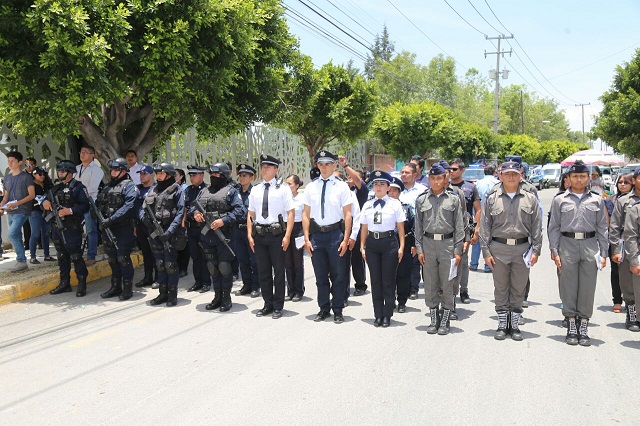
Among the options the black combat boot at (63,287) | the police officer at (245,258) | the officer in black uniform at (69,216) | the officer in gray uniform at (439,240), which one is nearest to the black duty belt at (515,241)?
the officer in gray uniform at (439,240)

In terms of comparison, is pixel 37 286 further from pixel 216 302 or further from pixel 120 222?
pixel 216 302

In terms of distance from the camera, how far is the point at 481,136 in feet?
144

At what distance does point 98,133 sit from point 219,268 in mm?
4741

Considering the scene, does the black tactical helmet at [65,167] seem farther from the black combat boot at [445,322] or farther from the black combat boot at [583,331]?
the black combat boot at [583,331]

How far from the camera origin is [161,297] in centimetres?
759

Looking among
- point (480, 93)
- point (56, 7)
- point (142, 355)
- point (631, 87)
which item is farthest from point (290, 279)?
point (480, 93)

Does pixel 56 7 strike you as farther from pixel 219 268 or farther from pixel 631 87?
pixel 631 87

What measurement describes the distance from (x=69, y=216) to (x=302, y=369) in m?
4.74

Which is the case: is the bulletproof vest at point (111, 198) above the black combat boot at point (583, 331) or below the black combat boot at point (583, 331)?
above

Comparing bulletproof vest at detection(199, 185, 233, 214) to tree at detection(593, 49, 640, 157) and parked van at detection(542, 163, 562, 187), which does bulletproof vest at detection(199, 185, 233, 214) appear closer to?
tree at detection(593, 49, 640, 157)

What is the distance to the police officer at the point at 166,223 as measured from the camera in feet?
24.1

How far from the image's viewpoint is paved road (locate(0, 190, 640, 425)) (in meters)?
4.09

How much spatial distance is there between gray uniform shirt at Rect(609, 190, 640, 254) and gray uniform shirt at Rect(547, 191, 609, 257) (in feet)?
1.50

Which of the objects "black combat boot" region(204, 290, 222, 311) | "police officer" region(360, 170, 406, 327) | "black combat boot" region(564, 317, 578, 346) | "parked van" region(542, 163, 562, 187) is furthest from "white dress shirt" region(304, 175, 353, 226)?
"parked van" region(542, 163, 562, 187)
